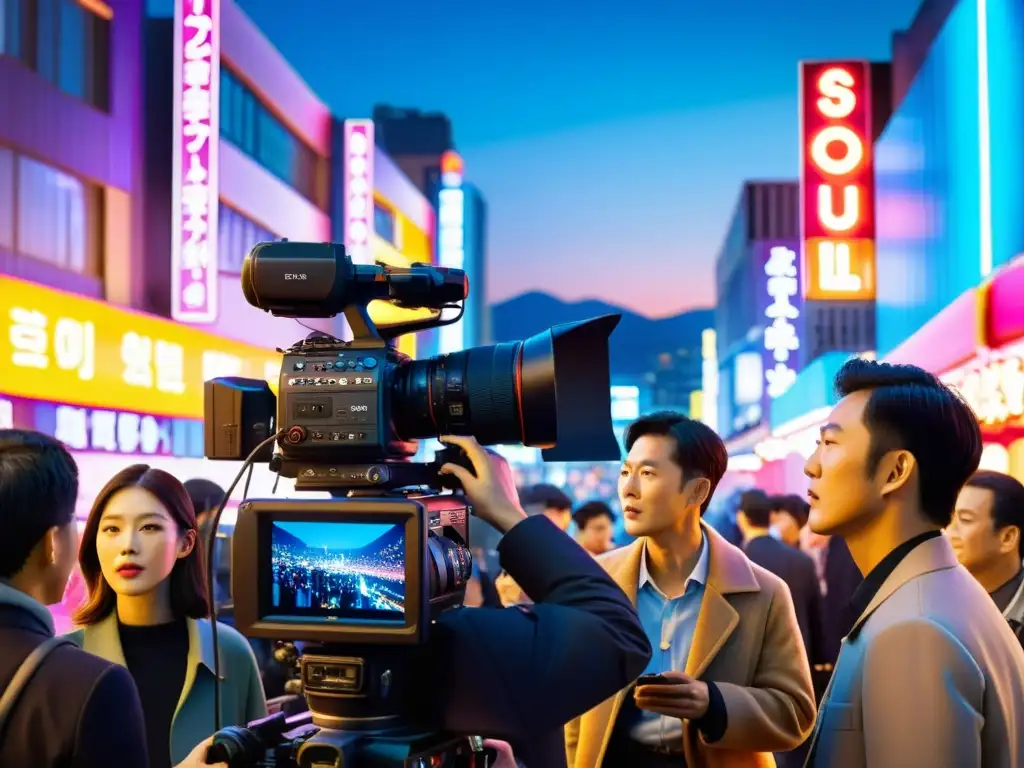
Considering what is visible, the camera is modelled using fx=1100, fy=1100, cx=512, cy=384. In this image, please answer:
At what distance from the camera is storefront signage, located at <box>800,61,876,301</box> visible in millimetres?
20344

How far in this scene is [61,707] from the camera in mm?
1996

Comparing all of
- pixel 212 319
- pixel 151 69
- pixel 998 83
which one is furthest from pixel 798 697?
pixel 151 69

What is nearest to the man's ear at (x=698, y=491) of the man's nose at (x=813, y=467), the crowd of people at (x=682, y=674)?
the crowd of people at (x=682, y=674)

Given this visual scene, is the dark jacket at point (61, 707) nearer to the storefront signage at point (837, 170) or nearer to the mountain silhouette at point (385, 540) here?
the mountain silhouette at point (385, 540)

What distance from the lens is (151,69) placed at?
46.5ft

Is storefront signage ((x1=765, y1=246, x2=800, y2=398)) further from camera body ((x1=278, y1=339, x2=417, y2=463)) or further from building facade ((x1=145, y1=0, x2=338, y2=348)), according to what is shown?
camera body ((x1=278, y1=339, x2=417, y2=463))

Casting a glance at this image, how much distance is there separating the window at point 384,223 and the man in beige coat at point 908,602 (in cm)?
2667

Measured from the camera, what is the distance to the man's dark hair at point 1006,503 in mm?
4113

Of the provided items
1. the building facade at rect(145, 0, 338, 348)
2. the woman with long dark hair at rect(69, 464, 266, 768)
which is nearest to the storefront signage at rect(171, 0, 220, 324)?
the building facade at rect(145, 0, 338, 348)

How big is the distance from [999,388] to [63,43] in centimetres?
1017

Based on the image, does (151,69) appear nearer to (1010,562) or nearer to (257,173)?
(257,173)

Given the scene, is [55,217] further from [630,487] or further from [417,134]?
[417,134]

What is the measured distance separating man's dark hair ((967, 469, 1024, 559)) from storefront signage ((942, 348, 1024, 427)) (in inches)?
106

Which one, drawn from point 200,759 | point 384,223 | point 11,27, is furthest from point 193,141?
point 384,223
